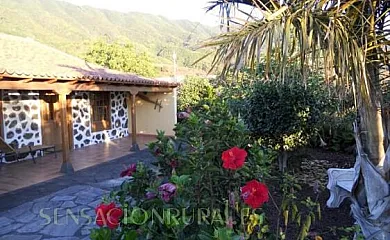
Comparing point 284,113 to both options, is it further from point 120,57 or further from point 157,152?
point 120,57

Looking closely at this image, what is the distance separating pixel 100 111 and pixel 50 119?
2179 millimetres

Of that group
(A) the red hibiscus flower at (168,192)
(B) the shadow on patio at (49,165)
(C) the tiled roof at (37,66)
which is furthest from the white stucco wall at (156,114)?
(A) the red hibiscus flower at (168,192)

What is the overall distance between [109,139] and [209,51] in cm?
1043

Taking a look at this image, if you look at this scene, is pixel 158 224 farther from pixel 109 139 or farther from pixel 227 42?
pixel 109 139

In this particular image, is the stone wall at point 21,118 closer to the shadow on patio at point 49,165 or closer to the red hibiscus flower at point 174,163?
the shadow on patio at point 49,165

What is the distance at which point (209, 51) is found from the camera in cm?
244

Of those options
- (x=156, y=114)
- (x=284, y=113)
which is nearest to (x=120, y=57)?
(x=156, y=114)

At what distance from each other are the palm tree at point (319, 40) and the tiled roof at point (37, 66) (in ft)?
17.1

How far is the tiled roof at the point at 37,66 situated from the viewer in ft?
21.5

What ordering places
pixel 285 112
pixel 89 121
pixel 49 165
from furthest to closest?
1. pixel 89 121
2. pixel 49 165
3. pixel 285 112

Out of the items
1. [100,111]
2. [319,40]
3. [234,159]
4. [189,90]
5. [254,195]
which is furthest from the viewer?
[189,90]

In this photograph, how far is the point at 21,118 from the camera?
891 centimetres

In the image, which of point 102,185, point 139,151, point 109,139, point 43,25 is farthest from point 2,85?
point 43,25

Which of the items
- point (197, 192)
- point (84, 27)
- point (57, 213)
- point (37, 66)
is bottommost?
point (57, 213)
